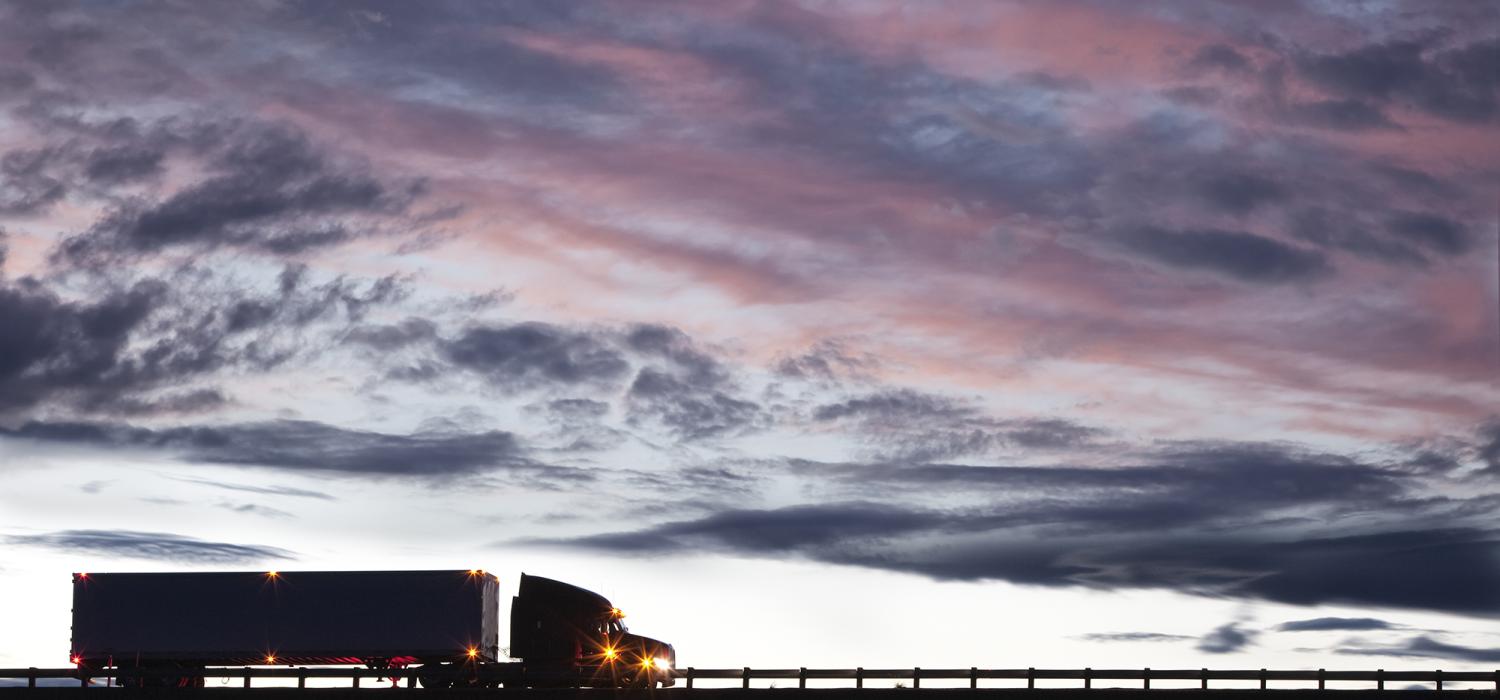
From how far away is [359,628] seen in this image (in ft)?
140

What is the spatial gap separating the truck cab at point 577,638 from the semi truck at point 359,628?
26 mm

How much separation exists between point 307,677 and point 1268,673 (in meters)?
23.1

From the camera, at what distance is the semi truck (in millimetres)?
41875

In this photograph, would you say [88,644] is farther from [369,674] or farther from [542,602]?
[542,602]

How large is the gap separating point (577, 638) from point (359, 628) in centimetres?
573

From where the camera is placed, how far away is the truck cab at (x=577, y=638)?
41.5 m

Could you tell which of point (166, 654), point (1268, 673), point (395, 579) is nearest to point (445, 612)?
point (395, 579)

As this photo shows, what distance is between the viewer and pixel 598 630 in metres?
42.0

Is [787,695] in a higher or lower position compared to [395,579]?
lower

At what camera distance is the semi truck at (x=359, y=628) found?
41.9 m

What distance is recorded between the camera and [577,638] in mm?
41875

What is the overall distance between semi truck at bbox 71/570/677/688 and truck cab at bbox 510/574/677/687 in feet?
0.08

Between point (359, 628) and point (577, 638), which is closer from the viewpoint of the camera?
point (577, 638)

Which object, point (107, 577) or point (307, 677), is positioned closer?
point (307, 677)
